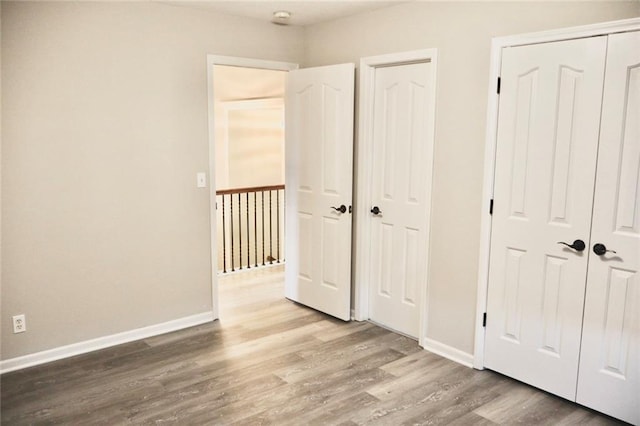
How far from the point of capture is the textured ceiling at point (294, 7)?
12.3 ft

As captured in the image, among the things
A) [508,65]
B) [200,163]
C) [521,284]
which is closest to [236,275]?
[200,163]

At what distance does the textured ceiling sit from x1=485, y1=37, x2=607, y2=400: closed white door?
1269 millimetres

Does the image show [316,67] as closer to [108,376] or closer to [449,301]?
[449,301]

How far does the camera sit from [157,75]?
12.5 feet

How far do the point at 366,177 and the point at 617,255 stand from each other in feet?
6.34

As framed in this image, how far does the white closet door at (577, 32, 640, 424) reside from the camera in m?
2.60

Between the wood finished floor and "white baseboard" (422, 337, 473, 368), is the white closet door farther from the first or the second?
"white baseboard" (422, 337, 473, 368)

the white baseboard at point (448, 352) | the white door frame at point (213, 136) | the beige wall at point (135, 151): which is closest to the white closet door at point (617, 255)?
the beige wall at point (135, 151)

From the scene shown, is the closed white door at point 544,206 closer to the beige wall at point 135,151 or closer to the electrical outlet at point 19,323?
the beige wall at point 135,151

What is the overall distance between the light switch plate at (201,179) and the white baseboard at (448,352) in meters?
2.11

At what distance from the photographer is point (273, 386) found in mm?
3164

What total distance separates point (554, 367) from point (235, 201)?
6101mm

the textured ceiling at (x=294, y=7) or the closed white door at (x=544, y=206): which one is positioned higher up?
the textured ceiling at (x=294, y=7)

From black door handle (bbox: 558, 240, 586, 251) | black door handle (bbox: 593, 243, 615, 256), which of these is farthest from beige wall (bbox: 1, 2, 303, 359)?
black door handle (bbox: 593, 243, 615, 256)
